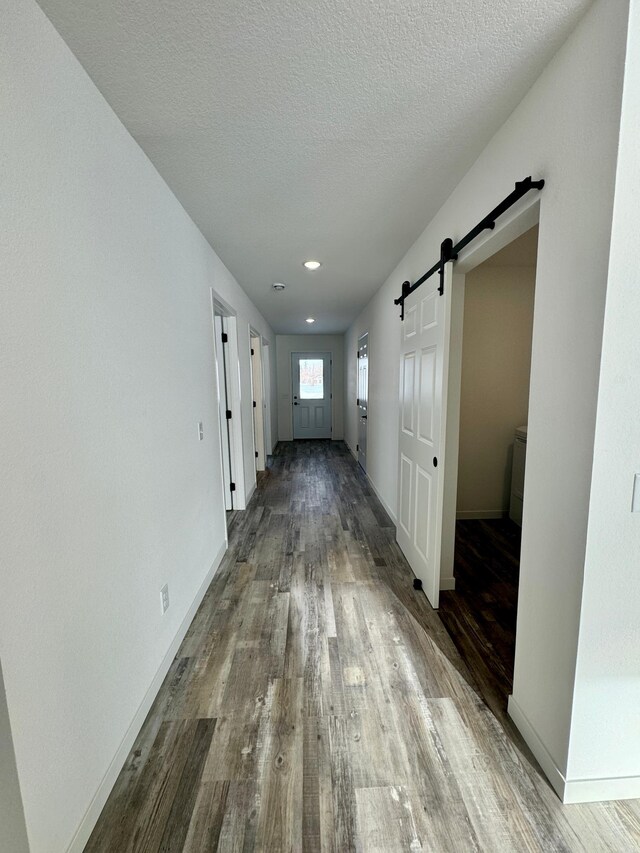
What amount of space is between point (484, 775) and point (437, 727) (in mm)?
205

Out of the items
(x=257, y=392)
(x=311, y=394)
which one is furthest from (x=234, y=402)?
(x=311, y=394)

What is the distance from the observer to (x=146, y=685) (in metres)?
1.47

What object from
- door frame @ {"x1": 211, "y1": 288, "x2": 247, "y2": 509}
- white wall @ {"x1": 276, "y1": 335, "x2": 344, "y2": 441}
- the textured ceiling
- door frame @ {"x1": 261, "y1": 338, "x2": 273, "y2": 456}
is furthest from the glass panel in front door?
the textured ceiling

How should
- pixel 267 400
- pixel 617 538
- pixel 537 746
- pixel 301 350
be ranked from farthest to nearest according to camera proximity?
pixel 301 350, pixel 267 400, pixel 537 746, pixel 617 538

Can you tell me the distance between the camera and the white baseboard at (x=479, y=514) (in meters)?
Result: 3.53

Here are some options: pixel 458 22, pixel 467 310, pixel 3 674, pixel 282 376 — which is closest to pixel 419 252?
pixel 467 310

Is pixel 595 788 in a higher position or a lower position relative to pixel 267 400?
lower

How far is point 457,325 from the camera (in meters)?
2.04

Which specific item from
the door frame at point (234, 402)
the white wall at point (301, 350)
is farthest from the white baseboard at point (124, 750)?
the white wall at point (301, 350)

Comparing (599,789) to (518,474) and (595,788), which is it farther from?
(518,474)

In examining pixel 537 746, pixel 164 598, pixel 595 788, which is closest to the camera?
pixel 595 788

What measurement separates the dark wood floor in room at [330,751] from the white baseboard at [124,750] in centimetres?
3

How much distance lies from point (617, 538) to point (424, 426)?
131 centimetres

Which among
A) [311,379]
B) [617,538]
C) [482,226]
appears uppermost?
[482,226]
